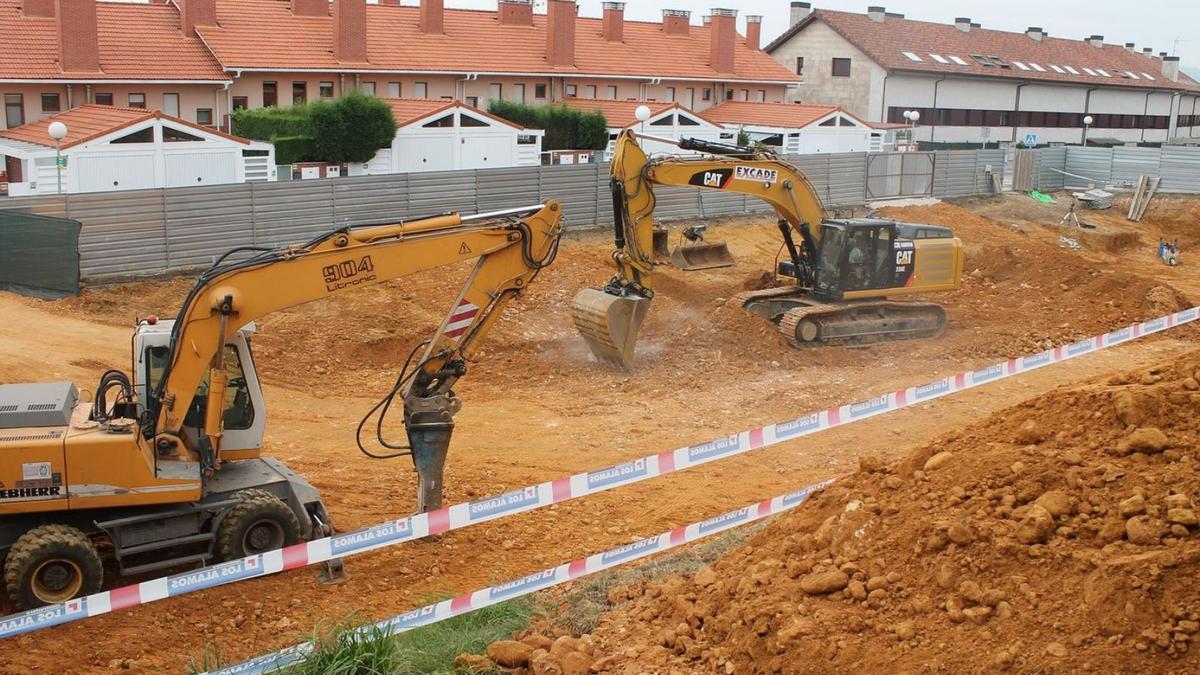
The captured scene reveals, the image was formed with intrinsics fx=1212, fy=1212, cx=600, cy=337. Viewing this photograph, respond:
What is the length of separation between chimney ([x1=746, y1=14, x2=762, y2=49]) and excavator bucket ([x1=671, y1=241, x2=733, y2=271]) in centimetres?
3856

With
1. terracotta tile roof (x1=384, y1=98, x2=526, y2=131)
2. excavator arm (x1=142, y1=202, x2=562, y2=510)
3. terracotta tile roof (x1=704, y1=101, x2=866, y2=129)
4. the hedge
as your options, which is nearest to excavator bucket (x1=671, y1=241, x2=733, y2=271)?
excavator arm (x1=142, y1=202, x2=562, y2=510)

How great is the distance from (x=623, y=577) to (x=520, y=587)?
0.75 metres

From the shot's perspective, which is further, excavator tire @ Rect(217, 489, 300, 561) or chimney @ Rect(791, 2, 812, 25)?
chimney @ Rect(791, 2, 812, 25)

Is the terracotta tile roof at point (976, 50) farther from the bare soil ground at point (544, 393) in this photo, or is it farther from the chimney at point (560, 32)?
the bare soil ground at point (544, 393)

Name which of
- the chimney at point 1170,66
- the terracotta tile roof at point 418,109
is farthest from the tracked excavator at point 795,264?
the chimney at point 1170,66

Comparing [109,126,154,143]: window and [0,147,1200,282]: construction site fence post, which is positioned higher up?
[109,126,154,143]: window

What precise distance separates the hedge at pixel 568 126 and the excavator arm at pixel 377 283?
3231cm

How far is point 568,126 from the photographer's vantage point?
43.4m

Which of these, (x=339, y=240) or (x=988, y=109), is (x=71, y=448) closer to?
(x=339, y=240)

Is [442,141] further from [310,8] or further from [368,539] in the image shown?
[368,539]

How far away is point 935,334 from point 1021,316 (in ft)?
6.13

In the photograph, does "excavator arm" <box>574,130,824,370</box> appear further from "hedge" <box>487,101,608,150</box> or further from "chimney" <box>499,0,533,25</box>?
"chimney" <box>499,0,533,25</box>

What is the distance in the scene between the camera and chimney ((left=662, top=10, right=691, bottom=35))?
5547 centimetres

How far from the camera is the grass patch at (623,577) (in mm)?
7893
